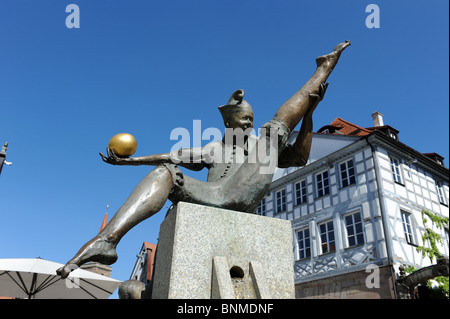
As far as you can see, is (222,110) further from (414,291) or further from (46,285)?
(414,291)

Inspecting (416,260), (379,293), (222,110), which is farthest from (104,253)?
(416,260)

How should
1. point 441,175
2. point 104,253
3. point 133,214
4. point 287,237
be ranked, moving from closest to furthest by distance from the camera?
point 104,253 → point 133,214 → point 287,237 → point 441,175

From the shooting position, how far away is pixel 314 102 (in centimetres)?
254

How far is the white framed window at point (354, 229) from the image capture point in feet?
42.9

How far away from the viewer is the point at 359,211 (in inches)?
529

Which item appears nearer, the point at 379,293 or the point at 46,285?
the point at 46,285

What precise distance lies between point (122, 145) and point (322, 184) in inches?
543

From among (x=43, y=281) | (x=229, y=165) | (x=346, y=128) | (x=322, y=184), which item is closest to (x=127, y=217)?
(x=229, y=165)

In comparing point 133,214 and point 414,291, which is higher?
point 414,291

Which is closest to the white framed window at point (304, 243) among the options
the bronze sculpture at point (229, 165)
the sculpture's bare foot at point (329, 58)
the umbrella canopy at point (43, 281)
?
the umbrella canopy at point (43, 281)

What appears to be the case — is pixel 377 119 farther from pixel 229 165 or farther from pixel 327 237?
pixel 229 165

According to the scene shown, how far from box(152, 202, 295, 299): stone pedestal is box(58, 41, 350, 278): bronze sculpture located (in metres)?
0.13

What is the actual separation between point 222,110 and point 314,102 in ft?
2.05

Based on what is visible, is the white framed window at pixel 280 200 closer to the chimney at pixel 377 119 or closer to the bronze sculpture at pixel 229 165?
the chimney at pixel 377 119
